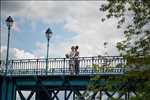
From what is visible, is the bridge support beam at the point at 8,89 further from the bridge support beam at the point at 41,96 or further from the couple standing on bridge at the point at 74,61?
the couple standing on bridge at the point at 74,61

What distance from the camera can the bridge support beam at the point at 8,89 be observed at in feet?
122

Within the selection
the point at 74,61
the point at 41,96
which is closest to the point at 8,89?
the point at 41,96

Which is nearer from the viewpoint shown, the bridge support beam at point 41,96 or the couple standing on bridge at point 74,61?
the couple standing on bridge at point 74,61

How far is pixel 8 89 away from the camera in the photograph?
1476 inches

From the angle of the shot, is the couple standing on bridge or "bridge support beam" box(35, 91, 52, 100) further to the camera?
"bridge support beam" box(35, 91, 52, 100)

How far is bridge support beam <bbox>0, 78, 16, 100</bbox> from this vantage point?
122 ft

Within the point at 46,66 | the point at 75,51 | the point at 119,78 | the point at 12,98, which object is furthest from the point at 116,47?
the point at 12,98

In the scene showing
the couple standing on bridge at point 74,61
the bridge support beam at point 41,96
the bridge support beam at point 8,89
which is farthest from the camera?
the bridge support beam at point 41,96

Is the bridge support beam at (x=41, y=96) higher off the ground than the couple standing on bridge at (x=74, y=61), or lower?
lower

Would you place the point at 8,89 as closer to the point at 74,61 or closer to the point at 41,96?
the point at 41,96

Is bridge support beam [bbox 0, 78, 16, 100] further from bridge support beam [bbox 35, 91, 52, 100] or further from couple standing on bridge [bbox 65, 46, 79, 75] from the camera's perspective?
couple standing on bridge [bbox 65, 46, 79, 75]

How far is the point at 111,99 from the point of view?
19484 mm

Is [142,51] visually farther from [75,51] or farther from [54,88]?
[54,88]

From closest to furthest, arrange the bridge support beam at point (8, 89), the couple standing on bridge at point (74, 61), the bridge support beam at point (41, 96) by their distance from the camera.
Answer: the couple standing on bridge at point (74, 61)
the bridge support beam at point (8, 89)
the bridge support beam at point (41, 96)
